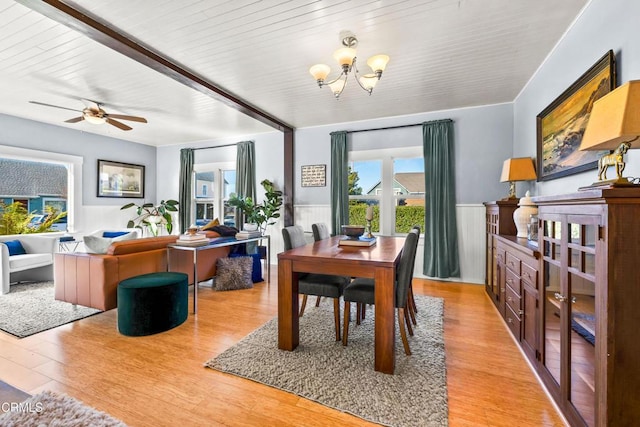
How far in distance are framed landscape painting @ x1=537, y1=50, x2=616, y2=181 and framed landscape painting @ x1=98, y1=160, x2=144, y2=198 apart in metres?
7.33

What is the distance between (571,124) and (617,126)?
132 centimetres

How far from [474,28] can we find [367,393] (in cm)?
289

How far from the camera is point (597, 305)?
1.12m

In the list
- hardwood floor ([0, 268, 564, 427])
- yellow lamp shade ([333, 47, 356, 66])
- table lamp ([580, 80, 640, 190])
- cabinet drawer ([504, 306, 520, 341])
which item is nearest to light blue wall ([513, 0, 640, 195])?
table lamp ([580, 80, 640, 190])

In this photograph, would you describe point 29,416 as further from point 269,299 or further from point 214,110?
point 214,110

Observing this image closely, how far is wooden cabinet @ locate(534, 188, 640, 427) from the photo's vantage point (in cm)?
104

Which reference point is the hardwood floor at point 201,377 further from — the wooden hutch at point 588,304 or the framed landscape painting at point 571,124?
the framed landscape painting at point 571,124

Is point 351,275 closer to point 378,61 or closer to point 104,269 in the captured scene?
point 378,61

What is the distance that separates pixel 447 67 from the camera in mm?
2967

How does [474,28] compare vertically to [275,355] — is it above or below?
above

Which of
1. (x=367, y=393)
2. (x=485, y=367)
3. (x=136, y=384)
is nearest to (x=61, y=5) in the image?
(x=136, y=384)

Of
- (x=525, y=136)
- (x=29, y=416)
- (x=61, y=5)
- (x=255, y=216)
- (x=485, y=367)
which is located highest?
(x=61, y=5)

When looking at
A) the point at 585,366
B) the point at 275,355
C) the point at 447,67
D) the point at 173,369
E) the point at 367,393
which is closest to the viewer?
the point at 585,366

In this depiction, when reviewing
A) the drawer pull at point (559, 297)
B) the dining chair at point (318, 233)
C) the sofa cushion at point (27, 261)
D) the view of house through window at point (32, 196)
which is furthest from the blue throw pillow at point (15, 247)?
the drawer pull at point (559, 297)
